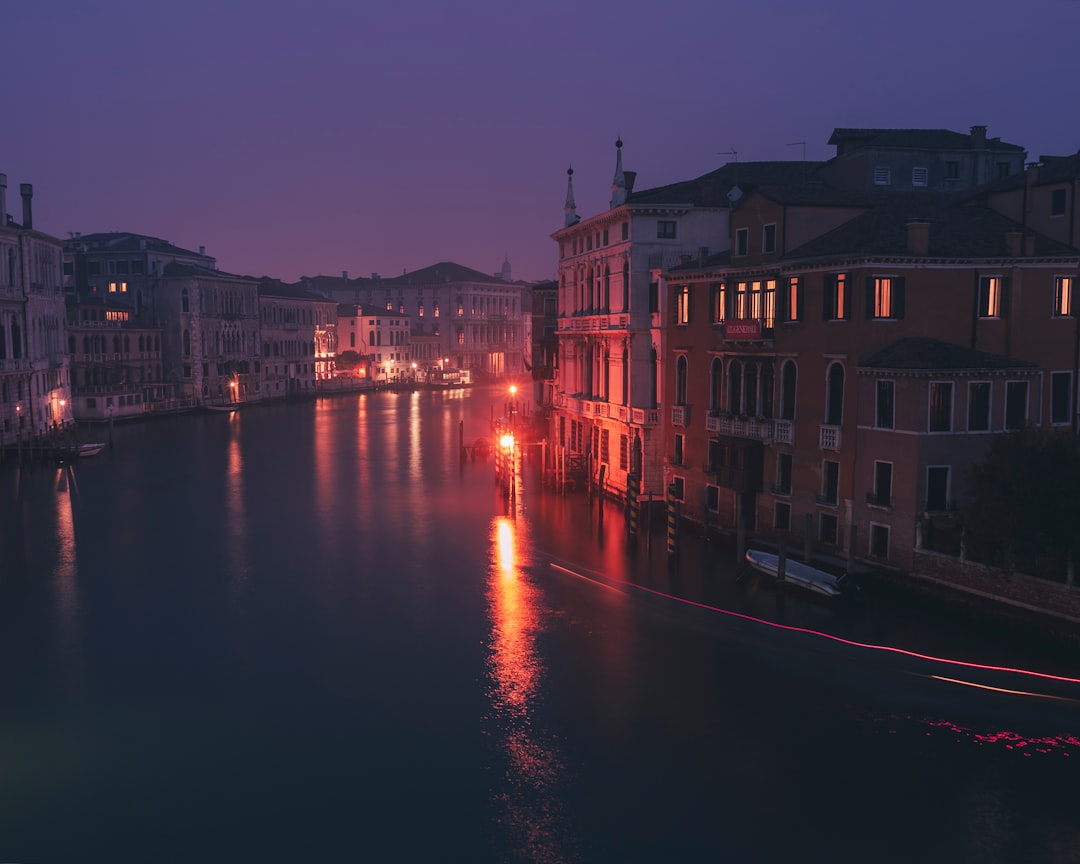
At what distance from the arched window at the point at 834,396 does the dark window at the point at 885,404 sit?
1222 mm

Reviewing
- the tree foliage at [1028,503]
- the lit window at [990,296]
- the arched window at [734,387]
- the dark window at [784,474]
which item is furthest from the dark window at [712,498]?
the tree foliage at [1028,503]

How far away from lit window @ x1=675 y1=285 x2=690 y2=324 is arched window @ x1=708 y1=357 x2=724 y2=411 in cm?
217

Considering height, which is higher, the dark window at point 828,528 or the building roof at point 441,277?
the building roof at point 441,277

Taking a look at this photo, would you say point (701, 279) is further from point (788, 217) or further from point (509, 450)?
point (509, 450)

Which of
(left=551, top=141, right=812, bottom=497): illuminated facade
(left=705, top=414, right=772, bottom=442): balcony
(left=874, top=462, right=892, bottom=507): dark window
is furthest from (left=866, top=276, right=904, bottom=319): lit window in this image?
(left=551, top=141, right=812, bottom=497): illuminated facade

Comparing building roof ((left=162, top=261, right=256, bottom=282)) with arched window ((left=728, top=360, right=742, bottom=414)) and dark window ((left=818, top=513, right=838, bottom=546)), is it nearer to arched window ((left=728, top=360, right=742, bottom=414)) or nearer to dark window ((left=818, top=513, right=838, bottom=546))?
arched window ((left=728, top=360, right=742, bottom=414))

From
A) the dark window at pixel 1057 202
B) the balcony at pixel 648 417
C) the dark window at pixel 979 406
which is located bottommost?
the balcony at pixel 648 417

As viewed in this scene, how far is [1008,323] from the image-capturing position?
2327 cm

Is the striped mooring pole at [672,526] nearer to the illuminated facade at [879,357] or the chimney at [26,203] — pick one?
the illuminated facade at [879,357]

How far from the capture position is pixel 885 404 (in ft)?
73.3

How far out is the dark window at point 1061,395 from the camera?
940 inches

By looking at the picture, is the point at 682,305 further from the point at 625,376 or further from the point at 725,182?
the point at 725,182

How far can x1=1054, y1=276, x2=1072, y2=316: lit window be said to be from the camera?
23.7m

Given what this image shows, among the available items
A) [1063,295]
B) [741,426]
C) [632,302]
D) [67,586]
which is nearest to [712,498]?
[741,426]
